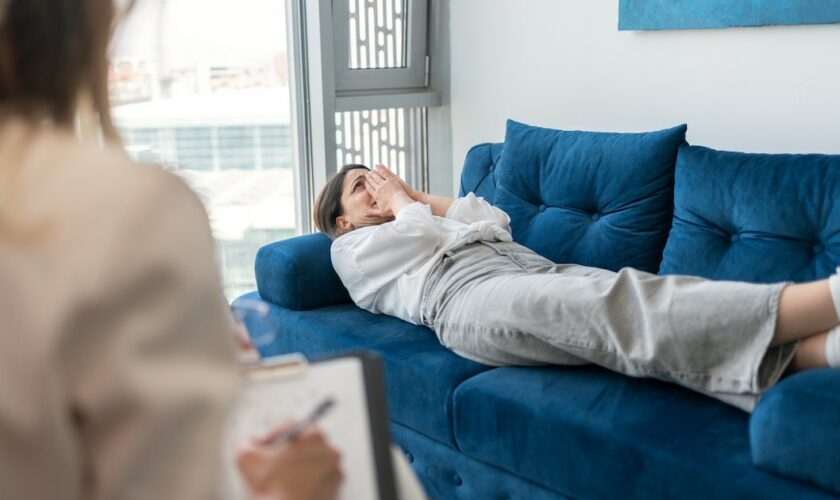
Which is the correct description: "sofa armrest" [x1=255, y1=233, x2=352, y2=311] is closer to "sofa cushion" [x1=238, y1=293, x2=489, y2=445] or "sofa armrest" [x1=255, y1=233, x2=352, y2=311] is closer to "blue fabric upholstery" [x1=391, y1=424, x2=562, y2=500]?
"sofa cushion" [x1=238, y1=293, x2=489, y2=445]

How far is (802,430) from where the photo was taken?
1.49 metres

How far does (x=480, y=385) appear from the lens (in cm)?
202

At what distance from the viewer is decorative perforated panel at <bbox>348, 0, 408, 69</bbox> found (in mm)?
3578

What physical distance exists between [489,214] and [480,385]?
0.72m

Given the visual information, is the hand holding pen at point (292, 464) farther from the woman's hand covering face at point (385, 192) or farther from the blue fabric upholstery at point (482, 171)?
the blue fabric upholstery at point (482, 171)

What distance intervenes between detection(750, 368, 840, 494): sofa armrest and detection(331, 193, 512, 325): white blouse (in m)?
1.01

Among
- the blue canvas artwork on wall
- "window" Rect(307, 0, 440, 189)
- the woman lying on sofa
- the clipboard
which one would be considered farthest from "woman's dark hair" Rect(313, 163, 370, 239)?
the clipboard

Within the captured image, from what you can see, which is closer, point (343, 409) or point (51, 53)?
point (51, 53)

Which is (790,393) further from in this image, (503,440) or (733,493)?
(503,440)

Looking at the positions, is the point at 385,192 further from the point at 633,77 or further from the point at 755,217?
the point at 755,217

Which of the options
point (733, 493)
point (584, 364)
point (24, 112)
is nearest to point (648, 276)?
point (584, 364)

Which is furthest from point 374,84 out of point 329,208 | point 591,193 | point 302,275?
point 591,193

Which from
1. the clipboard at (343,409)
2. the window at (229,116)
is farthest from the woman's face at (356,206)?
the clipboard at (343,409)

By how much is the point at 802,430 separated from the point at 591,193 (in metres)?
1.18
